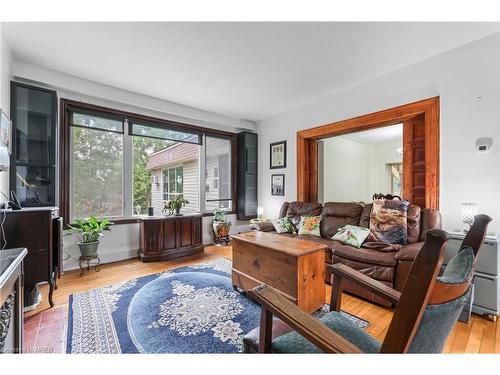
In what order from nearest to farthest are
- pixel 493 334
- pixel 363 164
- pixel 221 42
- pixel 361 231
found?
1. pixel 493 334
2. pixel 221 42
3. pixel 361 231
4. pixel 363 164

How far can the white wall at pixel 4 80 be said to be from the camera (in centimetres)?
221

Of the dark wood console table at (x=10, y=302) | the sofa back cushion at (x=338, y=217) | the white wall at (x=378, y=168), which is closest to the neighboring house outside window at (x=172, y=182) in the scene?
the sofa back cushion at (x=338, y=217)

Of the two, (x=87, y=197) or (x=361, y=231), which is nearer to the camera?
(x=361, y=231)

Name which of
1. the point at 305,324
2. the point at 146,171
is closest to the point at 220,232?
the point at 146,171

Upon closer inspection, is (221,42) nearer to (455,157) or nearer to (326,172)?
(455,157)

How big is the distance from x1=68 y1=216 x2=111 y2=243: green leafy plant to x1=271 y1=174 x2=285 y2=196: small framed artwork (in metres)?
3.07

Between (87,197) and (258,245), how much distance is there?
290 cm

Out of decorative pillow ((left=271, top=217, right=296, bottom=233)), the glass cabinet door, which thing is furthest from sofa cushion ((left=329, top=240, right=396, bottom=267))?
the glass cabinet door

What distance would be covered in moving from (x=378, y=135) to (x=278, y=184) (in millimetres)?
2892

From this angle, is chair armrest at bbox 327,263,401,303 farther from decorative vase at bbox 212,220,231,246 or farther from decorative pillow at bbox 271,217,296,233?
decorative vase at bbox 212,220,231,246

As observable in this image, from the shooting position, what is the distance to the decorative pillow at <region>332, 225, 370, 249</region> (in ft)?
9.07

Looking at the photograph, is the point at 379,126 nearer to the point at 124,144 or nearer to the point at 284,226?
the point at 284,226
